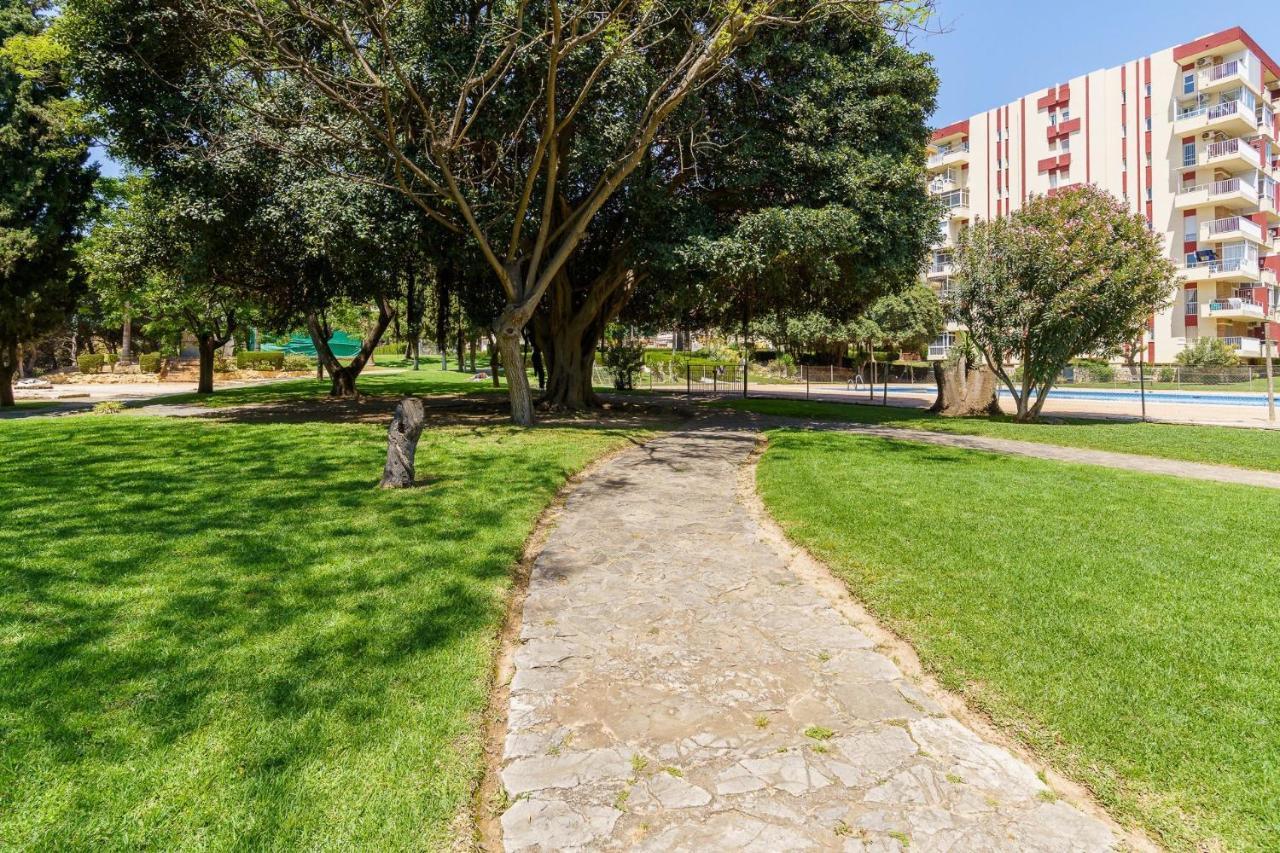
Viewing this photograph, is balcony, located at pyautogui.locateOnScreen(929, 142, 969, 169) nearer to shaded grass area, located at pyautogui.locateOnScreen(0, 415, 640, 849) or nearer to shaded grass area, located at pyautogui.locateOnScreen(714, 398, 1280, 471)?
shaded grass area, located at pyautogui.locateOnScreen(714, 398, 1280, 471)

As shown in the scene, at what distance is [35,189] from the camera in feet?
57.7

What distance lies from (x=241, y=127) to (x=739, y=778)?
1444 centimetres

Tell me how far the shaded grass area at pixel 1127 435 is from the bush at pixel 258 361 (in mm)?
32663

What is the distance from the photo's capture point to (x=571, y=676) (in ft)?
11.1

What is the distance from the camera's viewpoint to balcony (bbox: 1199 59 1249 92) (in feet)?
113

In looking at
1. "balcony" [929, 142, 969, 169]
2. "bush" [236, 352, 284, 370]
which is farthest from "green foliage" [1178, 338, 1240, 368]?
"bush" [236, 352, 284, 370]

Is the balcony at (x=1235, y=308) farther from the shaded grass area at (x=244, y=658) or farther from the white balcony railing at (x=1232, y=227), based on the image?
the shaded grass area at (x=244, y=658)

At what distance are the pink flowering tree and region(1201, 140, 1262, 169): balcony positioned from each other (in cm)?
2863

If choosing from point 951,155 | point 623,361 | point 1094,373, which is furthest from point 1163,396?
point 951,155

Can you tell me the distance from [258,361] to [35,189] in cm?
2280

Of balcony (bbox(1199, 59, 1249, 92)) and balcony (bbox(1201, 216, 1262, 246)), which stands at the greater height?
balcony (bbox(1199, 59, 1249, 92))

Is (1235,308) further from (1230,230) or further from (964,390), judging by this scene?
(964,390)

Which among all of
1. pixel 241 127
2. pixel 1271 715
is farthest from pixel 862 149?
pixel 1271 715

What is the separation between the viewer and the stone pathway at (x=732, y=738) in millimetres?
2285
